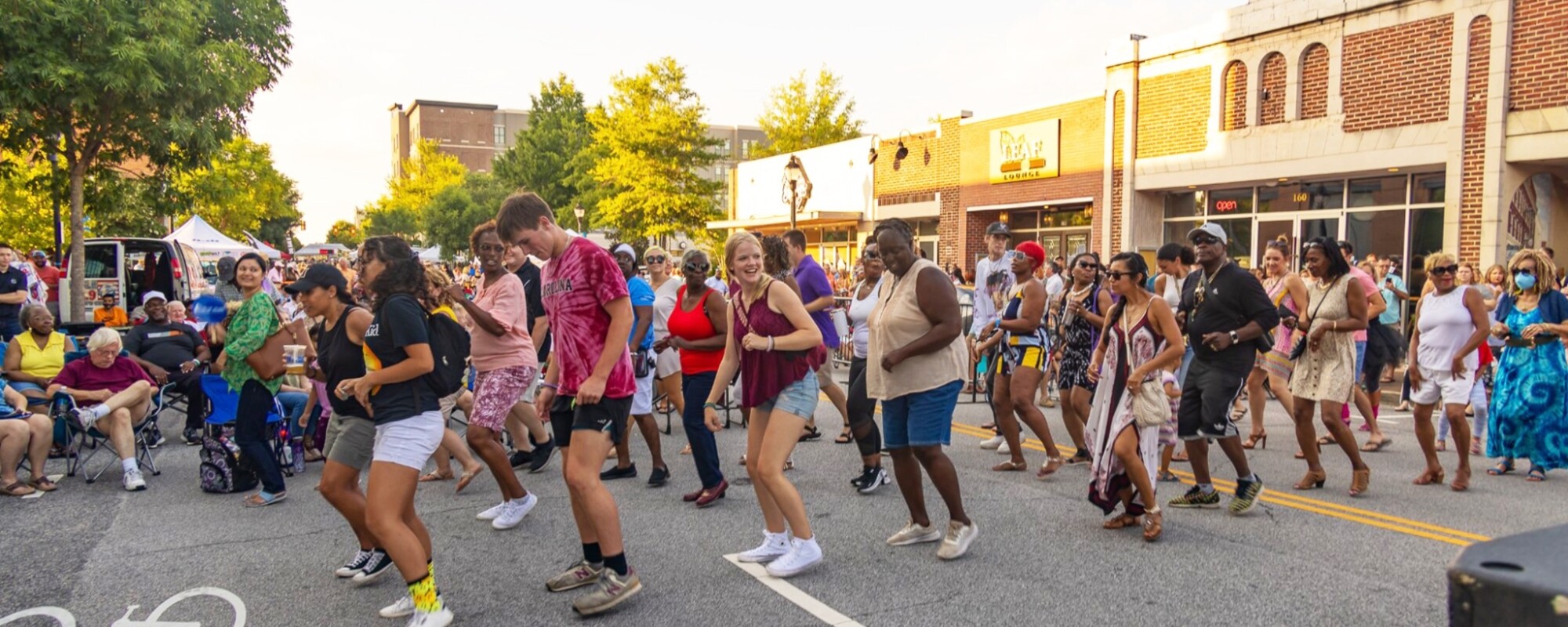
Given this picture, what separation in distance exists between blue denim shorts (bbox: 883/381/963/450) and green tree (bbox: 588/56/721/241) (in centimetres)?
3107

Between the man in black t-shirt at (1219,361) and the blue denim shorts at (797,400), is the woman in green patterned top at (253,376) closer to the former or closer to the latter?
the blue denim shorts at (797,400)

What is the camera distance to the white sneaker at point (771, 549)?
5.13m

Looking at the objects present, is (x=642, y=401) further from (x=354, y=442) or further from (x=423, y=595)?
(x=423, y=595)

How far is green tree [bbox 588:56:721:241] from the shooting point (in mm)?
35469

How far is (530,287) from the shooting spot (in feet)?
22.7

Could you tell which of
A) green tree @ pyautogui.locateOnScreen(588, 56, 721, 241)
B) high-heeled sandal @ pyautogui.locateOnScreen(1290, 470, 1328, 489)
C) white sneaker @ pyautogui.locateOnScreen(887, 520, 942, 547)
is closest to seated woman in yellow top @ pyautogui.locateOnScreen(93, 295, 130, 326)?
white sneaker @ pyautogui.locateOnScreen(887, 520, 942, 547)

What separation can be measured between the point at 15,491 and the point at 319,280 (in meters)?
3.99

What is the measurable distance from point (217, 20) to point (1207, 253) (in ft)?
48.4

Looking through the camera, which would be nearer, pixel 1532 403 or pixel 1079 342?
pixel 1532 403

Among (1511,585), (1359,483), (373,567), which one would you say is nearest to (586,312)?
(373,567)

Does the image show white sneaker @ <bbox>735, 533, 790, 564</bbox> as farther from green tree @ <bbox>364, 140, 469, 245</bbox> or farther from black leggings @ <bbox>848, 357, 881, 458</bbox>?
green tree @ <bbox>364, 140, 469, 245</bbox>

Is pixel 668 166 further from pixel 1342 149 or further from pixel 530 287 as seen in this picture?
pixel 530 287

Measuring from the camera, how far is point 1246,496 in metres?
6.07

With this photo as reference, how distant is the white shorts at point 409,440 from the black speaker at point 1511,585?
3.72m
